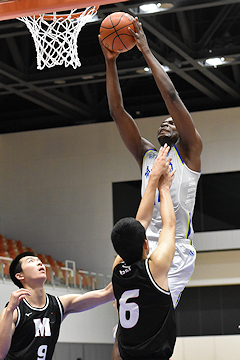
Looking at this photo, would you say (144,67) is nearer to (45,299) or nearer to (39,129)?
(39,129)

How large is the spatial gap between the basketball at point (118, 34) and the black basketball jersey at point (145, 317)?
7.46 feet

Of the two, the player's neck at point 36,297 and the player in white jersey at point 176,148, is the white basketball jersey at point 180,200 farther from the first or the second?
the player's neck at point 36,297

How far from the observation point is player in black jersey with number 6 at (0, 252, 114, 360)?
4777 millimetres

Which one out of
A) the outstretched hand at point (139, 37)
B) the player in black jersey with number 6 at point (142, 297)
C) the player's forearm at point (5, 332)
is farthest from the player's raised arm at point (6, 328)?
the outstretched hand at point (139, 37)

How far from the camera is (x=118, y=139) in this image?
16.6 metres

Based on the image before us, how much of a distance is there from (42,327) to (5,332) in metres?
0.53

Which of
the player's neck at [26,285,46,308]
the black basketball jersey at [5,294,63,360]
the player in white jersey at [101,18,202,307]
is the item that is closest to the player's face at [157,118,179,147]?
the player in white jersey at [101,18,202,307]

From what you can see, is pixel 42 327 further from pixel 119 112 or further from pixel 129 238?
pixel 119 112

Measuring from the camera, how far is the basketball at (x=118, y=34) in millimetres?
4934

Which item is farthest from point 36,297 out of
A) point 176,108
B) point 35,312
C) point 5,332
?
point 176,108

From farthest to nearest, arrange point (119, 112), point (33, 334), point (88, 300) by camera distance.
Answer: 1. point (119, 112)
2. point (88, 300)
3. point (33, 334)

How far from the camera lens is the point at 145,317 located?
338 centimetres

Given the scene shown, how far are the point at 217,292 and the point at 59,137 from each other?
656cm

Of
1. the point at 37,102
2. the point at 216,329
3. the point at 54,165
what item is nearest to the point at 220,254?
the point at 216,329
